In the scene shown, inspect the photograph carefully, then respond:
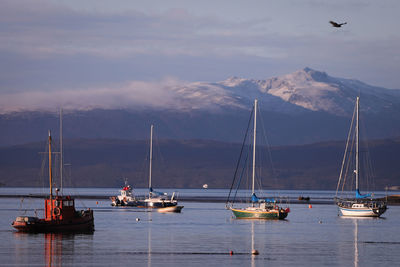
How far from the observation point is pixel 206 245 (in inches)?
2835

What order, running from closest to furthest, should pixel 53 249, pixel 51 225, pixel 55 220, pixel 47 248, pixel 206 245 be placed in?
1. pixel 53 249
2. pixel 47 248
3. pixel 206 245
4. pixel 55 220
5. pixel 51 225

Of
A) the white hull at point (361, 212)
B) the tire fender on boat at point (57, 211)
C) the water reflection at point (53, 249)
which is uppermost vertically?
the tire fender on boat at point (57, 211)

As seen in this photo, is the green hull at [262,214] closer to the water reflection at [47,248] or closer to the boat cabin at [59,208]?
the boat cabin at [59,208]

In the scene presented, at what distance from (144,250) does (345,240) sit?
2209 cm

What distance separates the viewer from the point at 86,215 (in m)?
84.4

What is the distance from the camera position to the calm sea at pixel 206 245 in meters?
60.3

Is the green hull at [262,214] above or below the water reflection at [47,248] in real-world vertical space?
above

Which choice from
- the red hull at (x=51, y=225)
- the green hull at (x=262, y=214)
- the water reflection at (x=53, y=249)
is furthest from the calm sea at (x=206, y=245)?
the green hull at (x=262, y=214)

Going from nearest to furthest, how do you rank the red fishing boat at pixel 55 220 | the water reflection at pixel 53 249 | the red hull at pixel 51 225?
the water reflection at pixel 53 249 → the red fishing boat at pixel 55 220 → the red hull at pixel 51 225

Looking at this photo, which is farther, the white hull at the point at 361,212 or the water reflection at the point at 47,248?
the white hull at the point at 361,212

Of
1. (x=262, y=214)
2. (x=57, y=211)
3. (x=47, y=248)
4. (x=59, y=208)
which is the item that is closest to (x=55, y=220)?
(x=57, y=211)

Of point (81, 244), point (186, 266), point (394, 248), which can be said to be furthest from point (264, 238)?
point (186, 266)

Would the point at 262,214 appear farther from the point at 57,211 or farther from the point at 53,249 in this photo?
the point at 53,249

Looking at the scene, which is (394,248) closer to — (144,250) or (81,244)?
(144,250)
